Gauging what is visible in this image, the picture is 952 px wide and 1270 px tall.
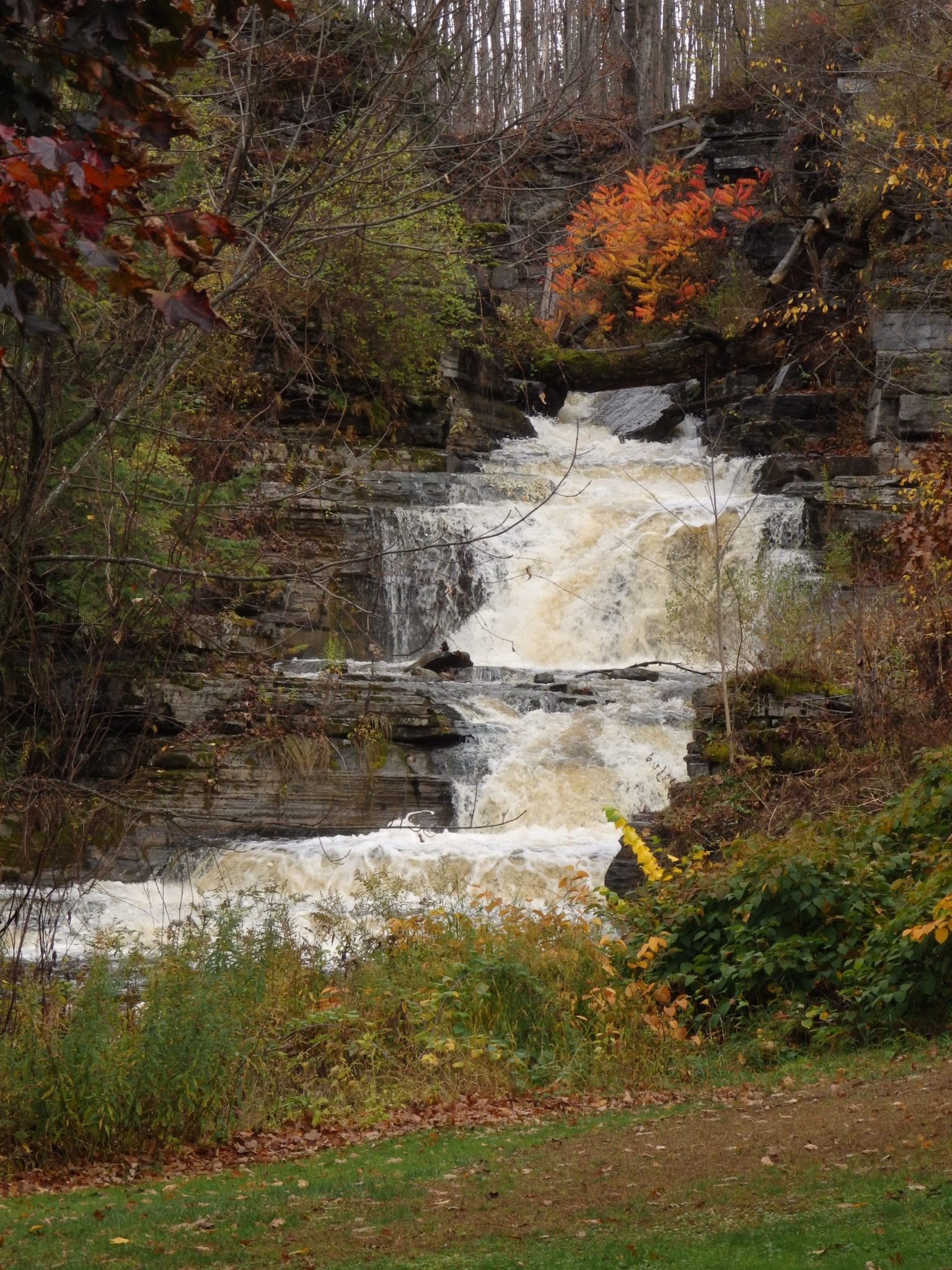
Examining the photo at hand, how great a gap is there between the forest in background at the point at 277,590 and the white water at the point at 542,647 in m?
1.19

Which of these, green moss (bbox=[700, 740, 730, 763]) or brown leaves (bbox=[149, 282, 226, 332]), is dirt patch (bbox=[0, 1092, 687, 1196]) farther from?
green moss (bbox=[700, 740, 730, 763])

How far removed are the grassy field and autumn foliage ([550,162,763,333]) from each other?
22.9 m

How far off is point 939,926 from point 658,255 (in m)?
24.3

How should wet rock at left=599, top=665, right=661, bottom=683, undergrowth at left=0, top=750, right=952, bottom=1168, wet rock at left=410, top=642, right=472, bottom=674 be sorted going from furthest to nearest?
wet rock at left=410, top=642, right=472, bottom=674 < wet rock at left=599, top=665, right=661, bottom=683 < undergrowth at left=0, top=750, right=952, bottom=1168

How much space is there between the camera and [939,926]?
6.68 m

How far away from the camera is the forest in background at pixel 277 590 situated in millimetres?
3588

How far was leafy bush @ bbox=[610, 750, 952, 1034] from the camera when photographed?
816 centimetres

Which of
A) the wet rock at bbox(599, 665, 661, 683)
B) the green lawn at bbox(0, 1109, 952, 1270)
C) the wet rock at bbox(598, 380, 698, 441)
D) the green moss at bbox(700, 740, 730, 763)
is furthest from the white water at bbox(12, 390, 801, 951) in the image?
the green lawn at bbox(0, 1109, 952, 1270)

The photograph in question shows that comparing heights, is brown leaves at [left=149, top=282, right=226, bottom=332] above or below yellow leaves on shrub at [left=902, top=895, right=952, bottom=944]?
above

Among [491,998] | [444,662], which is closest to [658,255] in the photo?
[444,662]

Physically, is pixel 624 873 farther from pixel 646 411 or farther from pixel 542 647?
pixel 646 411

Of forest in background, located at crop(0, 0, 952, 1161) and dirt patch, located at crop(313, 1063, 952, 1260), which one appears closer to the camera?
forest in background, located at crop(0, 0, 952, 1161)

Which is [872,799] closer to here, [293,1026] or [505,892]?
[505,892]

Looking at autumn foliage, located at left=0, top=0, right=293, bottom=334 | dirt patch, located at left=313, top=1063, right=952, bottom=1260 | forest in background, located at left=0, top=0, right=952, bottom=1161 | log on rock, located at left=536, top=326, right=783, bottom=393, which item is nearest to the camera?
autumn foliage, located at left=0, top=0, right=293, bottom=334
